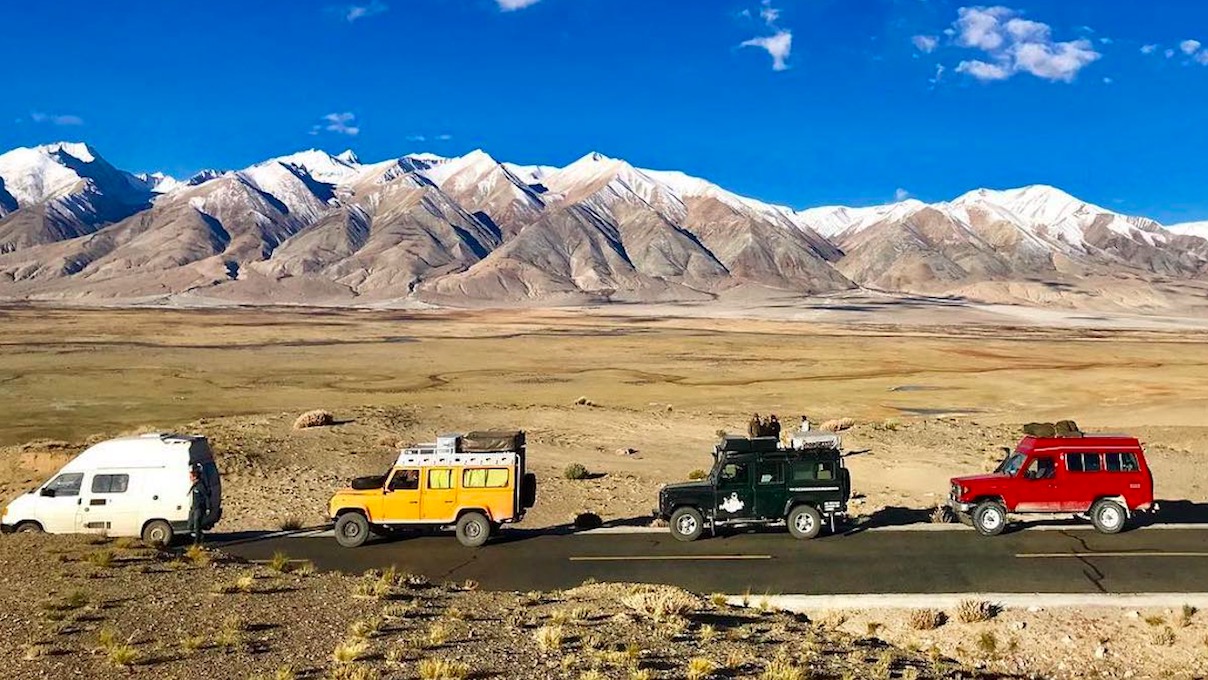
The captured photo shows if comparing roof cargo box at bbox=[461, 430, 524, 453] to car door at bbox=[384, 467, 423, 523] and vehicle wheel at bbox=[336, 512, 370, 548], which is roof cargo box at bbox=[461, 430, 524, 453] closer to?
car door at bbox=[384, 467, 423, 523]

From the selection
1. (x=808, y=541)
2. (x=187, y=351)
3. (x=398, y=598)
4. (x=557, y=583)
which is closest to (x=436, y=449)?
(x=557, y=583)

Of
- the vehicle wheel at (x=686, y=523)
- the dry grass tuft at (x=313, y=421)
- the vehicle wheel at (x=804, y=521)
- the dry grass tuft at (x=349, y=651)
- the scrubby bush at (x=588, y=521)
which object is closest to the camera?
the dry grass tuft at (x=349, y=651)

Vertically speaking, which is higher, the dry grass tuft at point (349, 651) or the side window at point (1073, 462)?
the side window at point (1073, 462)

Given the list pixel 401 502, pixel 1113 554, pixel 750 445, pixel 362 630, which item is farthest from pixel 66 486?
pixel 1113 554

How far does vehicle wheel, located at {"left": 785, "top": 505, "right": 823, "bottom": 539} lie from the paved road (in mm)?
261

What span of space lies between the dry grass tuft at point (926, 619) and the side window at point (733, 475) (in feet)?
19.6

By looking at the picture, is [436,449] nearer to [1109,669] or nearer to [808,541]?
[808,541]

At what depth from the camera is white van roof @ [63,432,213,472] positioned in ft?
62.6

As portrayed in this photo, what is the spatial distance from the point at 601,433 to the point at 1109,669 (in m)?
25.9

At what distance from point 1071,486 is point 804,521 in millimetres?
6203

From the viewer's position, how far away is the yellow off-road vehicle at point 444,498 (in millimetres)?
19938

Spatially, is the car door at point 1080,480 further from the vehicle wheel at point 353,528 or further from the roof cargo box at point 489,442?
the vehicle wheel at point 353,528

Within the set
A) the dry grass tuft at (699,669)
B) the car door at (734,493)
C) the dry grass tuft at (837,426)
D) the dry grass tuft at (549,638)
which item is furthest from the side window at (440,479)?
the dry grass tuft at (837,426)

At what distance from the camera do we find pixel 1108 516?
795 inches
